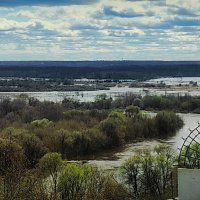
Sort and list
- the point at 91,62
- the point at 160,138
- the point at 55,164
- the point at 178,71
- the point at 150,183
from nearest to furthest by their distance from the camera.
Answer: the point at 150,183, the point at 55,164, the point at 160,138, the point at 178,71, the point at 91,62

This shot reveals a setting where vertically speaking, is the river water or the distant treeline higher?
the distant treeline

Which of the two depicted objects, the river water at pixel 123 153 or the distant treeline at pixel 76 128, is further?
the distant treeline at pixel 76 128

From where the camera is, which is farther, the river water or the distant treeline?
the distant treeline

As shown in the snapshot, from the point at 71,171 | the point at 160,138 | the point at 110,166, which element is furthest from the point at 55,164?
the point at 160,138

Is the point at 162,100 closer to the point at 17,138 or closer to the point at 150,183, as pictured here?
the point at 17,138

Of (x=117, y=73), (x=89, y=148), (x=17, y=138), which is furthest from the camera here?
(x=117, y=73)

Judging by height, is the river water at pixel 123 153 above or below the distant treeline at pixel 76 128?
below

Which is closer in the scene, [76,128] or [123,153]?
[123,153]

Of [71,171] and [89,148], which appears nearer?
[71,171]

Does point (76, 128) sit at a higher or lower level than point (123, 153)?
higher

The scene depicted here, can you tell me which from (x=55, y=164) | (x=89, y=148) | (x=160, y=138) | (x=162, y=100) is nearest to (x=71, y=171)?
(x=55, y=164)

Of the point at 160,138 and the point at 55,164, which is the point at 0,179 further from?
the point at 160,138
